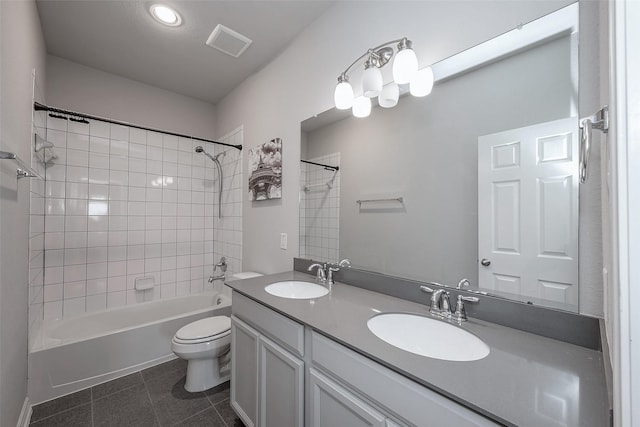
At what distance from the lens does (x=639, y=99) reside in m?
0.33

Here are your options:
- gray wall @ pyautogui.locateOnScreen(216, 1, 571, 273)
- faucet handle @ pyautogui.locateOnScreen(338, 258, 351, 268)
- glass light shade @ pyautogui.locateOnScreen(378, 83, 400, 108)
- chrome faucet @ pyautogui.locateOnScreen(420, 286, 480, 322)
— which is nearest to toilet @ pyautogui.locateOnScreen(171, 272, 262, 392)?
gray wall @ pyautogui.locateOnScreen(216, 1, 571, 273)

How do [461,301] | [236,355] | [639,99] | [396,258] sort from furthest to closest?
[236,355]
[396,258]
[461,301]
[639,99]

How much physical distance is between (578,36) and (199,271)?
3440mm

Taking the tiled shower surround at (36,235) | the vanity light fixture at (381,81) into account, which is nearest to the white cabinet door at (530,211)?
the vanity light fixture at (381,81)

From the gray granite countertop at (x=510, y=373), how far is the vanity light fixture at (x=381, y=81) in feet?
3.51

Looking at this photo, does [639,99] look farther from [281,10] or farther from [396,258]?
[281,10]

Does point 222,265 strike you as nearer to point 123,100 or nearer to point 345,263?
point 345,263

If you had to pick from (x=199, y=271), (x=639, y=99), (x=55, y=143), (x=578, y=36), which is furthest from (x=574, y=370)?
(x=55, y=143)

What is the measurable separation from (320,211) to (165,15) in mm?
1764

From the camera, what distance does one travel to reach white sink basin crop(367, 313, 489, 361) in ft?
2.97

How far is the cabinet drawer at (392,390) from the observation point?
61 centimetres

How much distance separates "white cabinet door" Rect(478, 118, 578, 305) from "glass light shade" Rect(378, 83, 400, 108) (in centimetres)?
48

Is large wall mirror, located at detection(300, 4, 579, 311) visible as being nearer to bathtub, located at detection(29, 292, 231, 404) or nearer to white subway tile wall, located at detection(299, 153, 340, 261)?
white subway tile wall, located at detection(299, 153, 340, 261)

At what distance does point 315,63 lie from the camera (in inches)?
72.9
